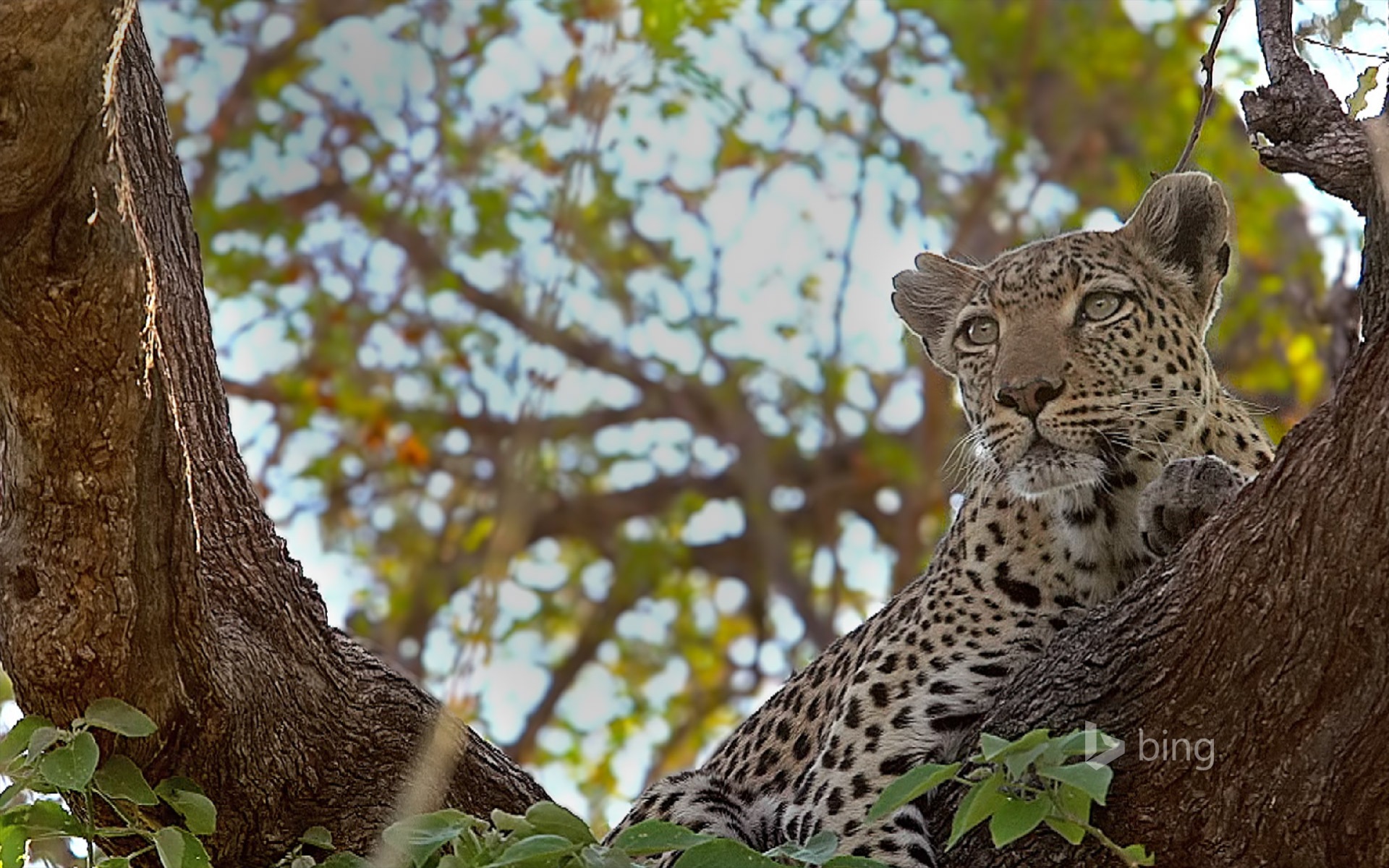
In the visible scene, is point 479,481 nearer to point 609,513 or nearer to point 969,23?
point 609,513

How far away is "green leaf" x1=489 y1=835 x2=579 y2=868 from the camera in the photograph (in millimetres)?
3842

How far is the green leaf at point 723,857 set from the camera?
4113 mm

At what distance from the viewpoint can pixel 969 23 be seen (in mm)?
15703

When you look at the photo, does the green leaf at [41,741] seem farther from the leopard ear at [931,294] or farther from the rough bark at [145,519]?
the leopard ear at [931,294]

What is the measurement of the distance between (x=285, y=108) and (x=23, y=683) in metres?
10.5

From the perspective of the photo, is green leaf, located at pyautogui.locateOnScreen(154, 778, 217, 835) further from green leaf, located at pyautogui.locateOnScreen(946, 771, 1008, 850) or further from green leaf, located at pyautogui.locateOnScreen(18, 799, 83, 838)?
green leaf, located at pyautogui.locateOnScreen(946, 771, 1008, 850)

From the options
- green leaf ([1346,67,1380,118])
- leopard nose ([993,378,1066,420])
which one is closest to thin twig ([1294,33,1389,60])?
green leaf ([1346,67,1380,118])

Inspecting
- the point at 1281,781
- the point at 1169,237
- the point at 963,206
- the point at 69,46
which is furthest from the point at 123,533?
the point at 963,206

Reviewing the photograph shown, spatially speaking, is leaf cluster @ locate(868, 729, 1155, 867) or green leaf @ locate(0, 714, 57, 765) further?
green leaf @ locate(0, 714, 57, 765)

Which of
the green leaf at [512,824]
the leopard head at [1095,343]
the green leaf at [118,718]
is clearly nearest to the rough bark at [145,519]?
the green leaf at [118,718]

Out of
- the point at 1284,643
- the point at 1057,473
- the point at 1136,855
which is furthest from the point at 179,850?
the point at 1057,473

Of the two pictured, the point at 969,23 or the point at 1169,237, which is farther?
the point at 969,23

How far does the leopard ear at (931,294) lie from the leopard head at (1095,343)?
6 cm

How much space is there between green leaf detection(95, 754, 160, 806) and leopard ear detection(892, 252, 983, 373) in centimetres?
326
